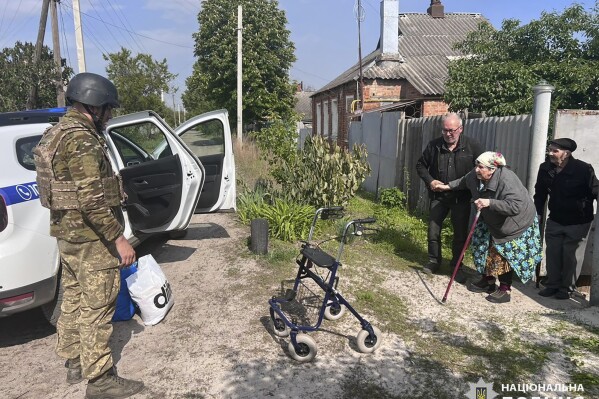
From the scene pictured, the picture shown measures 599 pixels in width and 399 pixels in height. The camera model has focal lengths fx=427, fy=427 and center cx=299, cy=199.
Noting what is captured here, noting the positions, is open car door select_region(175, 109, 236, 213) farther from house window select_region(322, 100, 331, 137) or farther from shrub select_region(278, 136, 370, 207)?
house window select_region(322, 100, 331, 137)

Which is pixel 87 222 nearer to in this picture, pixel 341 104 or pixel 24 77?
pixel 24 77

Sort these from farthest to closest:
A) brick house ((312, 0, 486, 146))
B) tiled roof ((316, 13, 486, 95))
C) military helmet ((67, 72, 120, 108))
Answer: tiled roof ((316, 13, 486, 95)) < brick house ((312, 0, 486, 146)) < military helmet ((67, 72, 120, 108))

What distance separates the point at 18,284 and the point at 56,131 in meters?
1.28

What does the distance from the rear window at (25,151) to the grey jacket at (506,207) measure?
3.92 m

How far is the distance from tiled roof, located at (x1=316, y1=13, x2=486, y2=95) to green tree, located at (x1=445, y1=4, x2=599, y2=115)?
4227mm

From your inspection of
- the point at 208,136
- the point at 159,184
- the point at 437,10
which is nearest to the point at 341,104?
the point at 437,10

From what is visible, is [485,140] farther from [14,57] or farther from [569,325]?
[14,57]

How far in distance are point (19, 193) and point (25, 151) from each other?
421 millimetres

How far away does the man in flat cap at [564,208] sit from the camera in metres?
3.99

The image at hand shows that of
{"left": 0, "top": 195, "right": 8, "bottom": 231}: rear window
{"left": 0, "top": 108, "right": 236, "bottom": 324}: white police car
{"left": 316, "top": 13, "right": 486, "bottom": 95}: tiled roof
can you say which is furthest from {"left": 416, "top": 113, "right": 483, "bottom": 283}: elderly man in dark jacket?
{"left": 316, "top": 13, "right": 486, "bottom": 95}: tiled roof

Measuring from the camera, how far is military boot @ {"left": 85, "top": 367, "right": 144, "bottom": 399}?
2.71 m

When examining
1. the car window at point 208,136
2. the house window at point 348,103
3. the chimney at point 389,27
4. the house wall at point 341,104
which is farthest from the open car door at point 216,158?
the chimney at point 389,27

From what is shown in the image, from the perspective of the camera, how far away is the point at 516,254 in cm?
400

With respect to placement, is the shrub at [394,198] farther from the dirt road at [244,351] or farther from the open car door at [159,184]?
the open car door at [159,184]
